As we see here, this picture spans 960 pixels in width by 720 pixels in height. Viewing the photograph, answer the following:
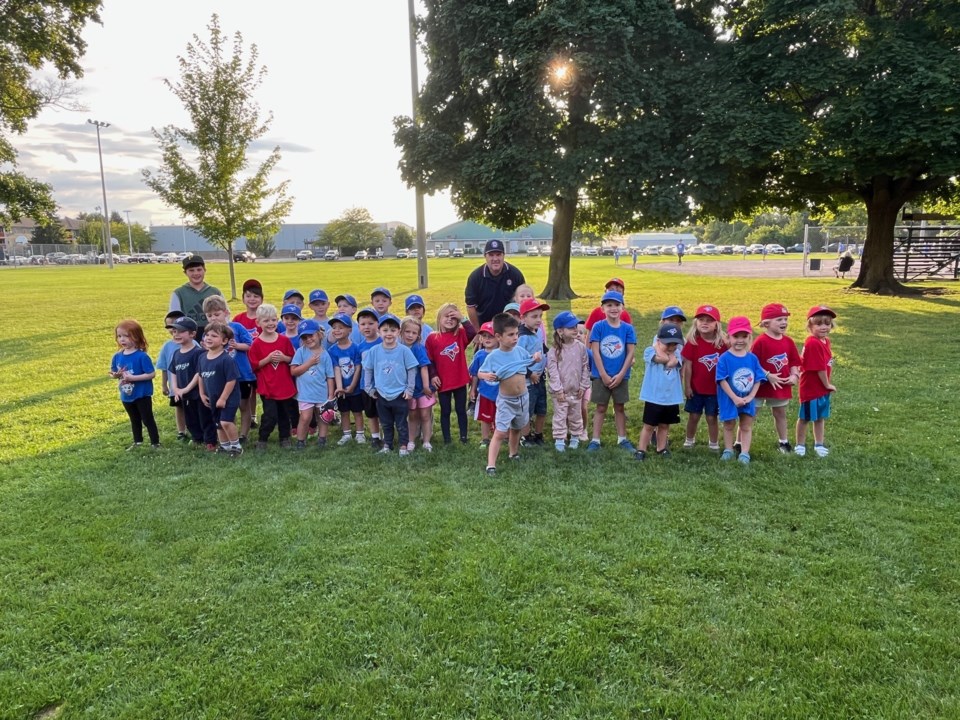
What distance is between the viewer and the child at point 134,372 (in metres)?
5.89

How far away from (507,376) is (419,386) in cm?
105

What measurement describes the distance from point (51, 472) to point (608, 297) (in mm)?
5468

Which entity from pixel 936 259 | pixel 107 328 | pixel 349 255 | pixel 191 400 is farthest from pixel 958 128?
pixel 349 255

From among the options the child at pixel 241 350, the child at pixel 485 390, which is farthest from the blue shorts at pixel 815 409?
the child at pixel 241 350

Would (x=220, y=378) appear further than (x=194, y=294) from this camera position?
No

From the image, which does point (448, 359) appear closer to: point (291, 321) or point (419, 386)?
point (419, 386)

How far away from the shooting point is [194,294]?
21.5 feet

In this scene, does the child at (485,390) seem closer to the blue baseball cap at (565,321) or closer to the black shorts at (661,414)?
the blue baseball cap at (565,321)

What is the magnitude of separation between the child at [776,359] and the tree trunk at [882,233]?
17195 mm

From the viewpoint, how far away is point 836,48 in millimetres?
15344

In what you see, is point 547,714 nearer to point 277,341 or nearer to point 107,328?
point 277,341

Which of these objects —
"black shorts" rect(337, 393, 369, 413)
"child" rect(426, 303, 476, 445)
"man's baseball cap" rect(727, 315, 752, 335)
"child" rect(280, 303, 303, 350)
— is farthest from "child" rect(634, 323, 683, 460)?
"child" rect(280, 303, 303, 350)

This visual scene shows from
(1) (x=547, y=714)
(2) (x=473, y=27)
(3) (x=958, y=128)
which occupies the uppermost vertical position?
(2) (x=473, y=27)

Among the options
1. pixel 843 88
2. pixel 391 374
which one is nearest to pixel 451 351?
pixel 391 374
